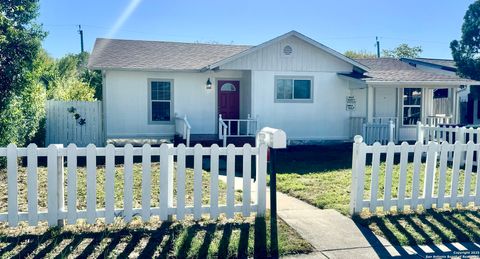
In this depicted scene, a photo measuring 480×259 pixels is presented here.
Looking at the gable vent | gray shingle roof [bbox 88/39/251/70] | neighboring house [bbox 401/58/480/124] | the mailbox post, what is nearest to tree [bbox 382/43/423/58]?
neighboring house [bbox 401/58/480/124]

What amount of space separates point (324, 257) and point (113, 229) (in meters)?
2.50

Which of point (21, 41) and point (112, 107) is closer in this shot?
point (21, 41)

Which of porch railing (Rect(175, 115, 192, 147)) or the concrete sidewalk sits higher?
porch railing (Rect(175, 115, 192, 147))

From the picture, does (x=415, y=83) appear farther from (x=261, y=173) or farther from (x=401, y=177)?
(x=261, y=173)

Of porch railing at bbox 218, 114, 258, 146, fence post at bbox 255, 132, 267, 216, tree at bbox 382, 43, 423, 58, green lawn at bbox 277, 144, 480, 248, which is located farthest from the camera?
tree at bbox 382, 43, 423, 58

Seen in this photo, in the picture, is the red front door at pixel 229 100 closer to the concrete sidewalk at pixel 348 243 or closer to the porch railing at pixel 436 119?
the porch railing at pixel 436 119

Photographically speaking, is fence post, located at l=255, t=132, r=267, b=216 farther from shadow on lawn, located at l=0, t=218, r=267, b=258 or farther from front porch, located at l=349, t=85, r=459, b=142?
front porch, located at l=349, t=85, r=459, b=142

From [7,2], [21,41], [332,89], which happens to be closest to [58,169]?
[21,41]

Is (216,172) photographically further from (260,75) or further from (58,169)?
(260,75)

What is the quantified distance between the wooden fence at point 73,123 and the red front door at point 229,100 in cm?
467

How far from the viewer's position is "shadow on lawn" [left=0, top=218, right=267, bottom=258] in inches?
160

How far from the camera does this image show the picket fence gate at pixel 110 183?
462 centimetres

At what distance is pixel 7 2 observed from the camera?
9.39 metres

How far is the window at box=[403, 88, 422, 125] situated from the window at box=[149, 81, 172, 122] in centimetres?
988
